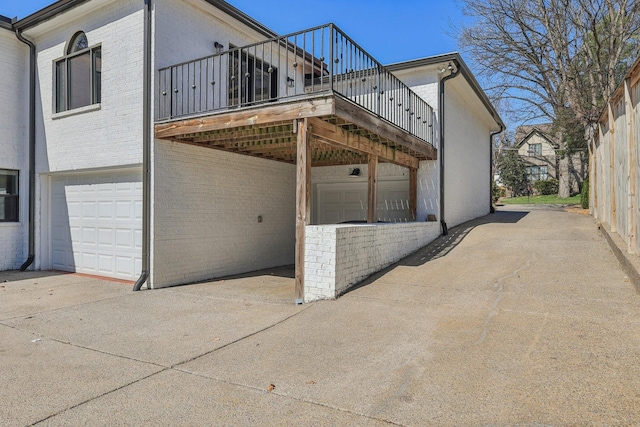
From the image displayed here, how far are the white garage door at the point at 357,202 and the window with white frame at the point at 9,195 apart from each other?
24.7 ft

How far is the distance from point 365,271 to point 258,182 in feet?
14.0

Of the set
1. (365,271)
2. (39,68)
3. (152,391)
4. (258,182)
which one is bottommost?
(152,391)

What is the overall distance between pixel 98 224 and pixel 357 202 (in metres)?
6.43

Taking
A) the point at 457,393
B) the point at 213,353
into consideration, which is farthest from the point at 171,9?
the point at 457,393

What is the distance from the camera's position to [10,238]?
959 centimetres

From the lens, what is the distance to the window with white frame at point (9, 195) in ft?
31.3

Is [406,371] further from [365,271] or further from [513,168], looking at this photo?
[513,168]

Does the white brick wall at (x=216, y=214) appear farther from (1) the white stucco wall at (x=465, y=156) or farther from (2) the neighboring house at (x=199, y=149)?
(1) the white stucco wall at (x=465, y=156)

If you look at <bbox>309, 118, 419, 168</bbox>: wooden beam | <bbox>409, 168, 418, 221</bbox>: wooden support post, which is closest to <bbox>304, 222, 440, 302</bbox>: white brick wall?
<bbox>309, 118, 419, 168</bbox>: wooden beam

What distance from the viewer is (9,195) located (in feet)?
31.7

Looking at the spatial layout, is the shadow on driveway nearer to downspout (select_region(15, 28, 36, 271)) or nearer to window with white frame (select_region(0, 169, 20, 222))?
downspout (select_region(15, 28, 36, 271))

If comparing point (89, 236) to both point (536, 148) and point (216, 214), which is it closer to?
point (216, 214)

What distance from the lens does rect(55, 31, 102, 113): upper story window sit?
8.63m

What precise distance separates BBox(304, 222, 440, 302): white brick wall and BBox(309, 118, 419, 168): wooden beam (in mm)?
Result: 1508
